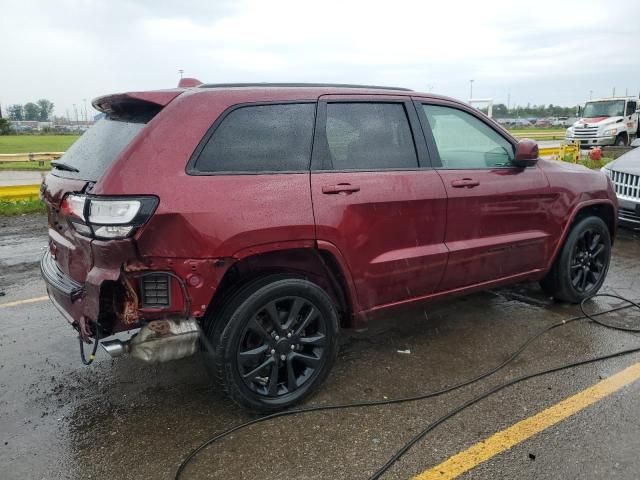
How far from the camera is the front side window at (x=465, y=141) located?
385cm

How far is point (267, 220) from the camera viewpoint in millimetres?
2934

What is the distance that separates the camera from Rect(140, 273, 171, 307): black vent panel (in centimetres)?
277

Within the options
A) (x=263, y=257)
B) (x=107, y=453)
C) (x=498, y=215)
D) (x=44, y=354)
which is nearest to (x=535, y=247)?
(x=498, y=215)

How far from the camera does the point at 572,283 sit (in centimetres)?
477

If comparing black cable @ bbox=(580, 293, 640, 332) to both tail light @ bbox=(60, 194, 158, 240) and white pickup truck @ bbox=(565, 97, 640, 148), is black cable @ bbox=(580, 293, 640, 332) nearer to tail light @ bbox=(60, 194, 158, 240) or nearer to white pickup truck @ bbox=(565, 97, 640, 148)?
tail light @ bbox=(60, 194, 158, 240)

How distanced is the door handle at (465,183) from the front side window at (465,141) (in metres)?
0.12

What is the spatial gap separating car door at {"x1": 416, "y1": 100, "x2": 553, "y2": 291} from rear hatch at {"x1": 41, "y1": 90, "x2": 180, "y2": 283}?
1.89 m

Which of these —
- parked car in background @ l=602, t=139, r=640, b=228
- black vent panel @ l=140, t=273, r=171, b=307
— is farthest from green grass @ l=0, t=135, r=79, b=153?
black vent panel @ l=140, t=273, r=171, b=307

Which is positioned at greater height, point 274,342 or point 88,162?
point 88,162

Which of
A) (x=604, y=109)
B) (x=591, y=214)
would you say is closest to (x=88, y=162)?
(x=591, y=214)

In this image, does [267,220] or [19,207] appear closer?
[267,220]

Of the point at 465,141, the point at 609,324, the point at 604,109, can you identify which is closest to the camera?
the point at 465,141

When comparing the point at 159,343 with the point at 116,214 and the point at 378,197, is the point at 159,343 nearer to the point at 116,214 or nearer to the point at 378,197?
the point at 116,214

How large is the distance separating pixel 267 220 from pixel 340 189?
0.54 metres
